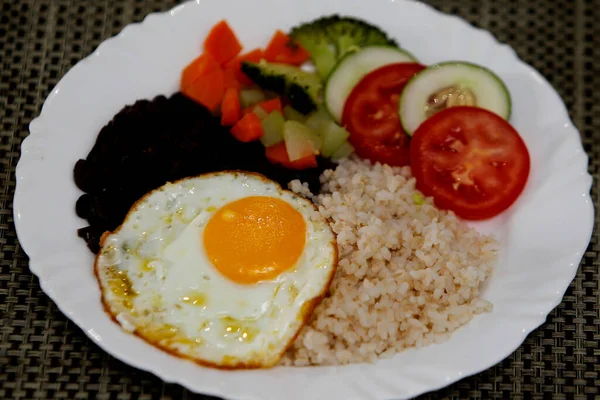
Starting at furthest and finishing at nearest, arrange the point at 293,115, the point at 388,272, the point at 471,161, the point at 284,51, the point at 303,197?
1. the point at 284,51
2. the point at 293,115
3. the point at 471,161
4. the point at 303,197
5. the point at 388,272

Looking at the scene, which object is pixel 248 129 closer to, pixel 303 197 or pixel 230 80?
pixel 230 80

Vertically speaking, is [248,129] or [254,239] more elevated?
[248,129]

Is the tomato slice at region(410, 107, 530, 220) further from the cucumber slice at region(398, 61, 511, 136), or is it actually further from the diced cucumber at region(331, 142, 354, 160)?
the diced cucumber at region(331, 142, 354, 160)

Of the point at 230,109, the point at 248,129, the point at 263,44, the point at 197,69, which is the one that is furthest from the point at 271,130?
the point at 263,44

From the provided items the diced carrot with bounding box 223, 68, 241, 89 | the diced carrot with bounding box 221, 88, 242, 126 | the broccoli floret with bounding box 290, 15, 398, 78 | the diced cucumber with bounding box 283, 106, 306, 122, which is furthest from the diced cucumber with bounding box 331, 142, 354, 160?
the diced carrot with bounding box 223, 68, 241, 89

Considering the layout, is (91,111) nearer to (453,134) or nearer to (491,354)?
(453,134)

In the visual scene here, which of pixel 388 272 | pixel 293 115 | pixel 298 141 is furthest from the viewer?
pixel 293 115

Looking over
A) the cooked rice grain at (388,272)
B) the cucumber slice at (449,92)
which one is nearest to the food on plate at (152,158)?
the cooked rice grain at (388,272)

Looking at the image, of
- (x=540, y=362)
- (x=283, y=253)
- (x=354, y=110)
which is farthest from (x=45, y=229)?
(x=540, y=362)
